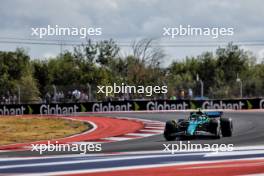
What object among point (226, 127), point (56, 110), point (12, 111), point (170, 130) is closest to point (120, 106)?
point (56, 110)

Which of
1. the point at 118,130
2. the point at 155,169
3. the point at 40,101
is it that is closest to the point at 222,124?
the point at 118,130

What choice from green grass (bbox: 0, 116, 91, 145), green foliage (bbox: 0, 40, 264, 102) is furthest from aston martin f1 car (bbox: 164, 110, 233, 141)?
green foliage (bbox: 0, 40, 264, 102)

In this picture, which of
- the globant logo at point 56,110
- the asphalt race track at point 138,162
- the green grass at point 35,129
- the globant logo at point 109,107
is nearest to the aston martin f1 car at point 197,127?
the asphalt race track at point 138,162

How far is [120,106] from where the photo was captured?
3350 centimetres

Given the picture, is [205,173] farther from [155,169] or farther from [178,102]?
[178,102]

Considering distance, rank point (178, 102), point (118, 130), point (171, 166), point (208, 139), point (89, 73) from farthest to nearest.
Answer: point (89, 73) < point (178, 102) < point (118, 130) < point (208, 139) < point (171, 166)

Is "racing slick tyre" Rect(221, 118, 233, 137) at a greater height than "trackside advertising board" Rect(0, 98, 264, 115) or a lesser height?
lesser

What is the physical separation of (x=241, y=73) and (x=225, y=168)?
5387 cm

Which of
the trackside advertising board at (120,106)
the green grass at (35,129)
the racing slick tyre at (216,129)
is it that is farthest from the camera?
the trackside advertising board at (120,106)

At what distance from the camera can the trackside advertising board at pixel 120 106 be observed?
3256cm

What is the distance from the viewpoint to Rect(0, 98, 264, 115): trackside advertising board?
3256 cm

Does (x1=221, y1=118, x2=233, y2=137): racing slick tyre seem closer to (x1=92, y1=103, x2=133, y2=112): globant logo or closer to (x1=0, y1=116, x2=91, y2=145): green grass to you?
(x1=0, y1=116, x2=91, y2=145): green grass

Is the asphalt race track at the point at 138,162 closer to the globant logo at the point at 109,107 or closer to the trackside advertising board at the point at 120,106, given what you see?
the trackside advertising board at the point at 120,106

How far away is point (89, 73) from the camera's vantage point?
6056 centimetres
